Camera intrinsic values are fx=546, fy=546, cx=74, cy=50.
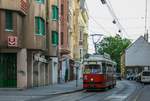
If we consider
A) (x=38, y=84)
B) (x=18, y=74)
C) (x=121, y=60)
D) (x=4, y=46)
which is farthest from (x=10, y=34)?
(x=121, y=60)

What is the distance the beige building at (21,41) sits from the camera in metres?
45.7

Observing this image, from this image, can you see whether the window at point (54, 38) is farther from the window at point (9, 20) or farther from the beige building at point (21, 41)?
the window at point (9, 20)

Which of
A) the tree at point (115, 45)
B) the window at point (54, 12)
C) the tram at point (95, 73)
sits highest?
the tree at point (115, 45)

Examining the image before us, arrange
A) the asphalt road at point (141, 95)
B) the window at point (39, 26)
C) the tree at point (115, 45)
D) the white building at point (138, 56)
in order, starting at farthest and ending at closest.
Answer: the tree at point (115, 45)
the white building at point (138, 56)
the window at point (39, 26)
the asphalt road at point (141, 95)

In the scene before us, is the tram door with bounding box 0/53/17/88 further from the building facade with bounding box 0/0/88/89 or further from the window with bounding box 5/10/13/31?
the window with bounding box 5/10/13/31

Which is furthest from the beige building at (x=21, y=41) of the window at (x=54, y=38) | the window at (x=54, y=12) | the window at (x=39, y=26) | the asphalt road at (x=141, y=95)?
the asphalt road at (x=141, y=95)

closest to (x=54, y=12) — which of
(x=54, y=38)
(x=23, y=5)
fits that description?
(x=54, y=38)

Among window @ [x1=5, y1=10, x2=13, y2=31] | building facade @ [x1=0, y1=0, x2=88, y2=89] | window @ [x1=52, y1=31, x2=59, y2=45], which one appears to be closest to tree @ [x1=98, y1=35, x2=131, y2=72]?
building facade @ [x1=0, y1=0, x2=88, y2=89]

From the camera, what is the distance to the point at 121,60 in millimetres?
161500

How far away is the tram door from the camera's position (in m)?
48.5

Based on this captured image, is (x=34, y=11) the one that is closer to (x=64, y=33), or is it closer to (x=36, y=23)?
(x=36, y=23)

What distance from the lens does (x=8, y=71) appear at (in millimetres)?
48625

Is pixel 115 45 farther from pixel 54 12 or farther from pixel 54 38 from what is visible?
pixel 54 12

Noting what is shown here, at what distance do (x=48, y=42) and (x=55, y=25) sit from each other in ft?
11.0
